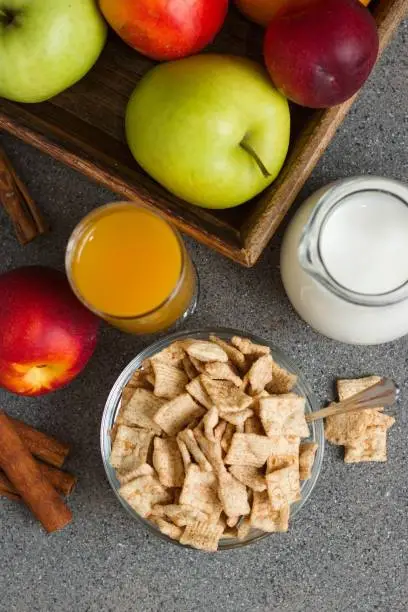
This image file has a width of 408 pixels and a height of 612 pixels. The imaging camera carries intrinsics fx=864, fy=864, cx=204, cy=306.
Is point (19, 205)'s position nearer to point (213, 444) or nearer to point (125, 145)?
point (125, 145)

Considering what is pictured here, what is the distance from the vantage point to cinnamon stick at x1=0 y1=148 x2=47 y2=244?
3.75 ft

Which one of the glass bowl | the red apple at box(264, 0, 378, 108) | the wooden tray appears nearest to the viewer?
the red apple at box(264, 0, 378, 108)

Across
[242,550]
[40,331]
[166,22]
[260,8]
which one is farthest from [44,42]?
[242,550]

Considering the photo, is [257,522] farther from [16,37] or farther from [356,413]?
[16,37]

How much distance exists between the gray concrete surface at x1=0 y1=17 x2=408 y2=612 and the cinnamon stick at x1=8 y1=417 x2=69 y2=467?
0.02m

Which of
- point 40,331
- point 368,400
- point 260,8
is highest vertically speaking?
point 260,8

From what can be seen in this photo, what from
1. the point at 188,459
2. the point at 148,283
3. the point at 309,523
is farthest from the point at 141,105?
the point at 309,523

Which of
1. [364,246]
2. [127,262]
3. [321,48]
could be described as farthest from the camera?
[127,262]

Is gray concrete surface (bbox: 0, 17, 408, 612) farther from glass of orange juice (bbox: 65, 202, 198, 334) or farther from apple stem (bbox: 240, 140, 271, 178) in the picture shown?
apple stem (bbox: 240, 140, 271, 178)

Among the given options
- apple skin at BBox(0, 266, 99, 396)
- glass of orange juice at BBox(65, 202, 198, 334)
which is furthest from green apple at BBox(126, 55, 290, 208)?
apple skin at BBox(0, 266, 99, 396)

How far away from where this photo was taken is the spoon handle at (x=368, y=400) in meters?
0.97

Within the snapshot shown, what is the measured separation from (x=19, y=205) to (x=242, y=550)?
550 millimetres

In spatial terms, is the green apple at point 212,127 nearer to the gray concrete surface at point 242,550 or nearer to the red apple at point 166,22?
the red apple at point 166,22

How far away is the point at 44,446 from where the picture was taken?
116 centimetres
